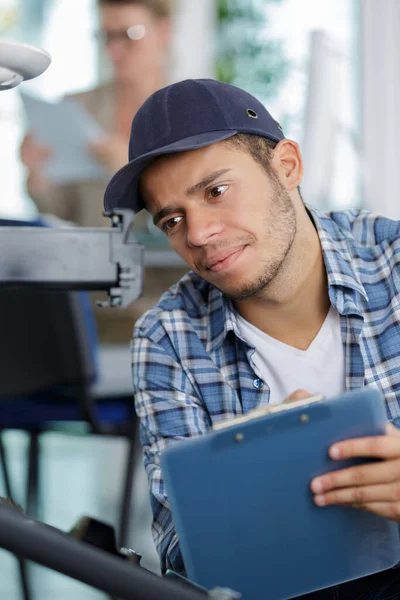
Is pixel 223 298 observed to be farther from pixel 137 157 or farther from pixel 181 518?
pixel 181 518

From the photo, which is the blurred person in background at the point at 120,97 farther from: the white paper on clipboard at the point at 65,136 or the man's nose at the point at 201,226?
the man's nose at the point at 201,226

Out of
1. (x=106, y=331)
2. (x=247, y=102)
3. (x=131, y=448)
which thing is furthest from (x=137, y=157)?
(x=106, y=331)

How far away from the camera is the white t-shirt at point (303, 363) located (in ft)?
3.69

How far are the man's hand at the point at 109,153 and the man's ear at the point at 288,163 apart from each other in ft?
6.28

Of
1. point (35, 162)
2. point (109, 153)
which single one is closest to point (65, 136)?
point (109, 153)

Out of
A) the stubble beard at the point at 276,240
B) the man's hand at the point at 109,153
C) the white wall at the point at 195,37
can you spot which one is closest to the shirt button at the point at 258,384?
the stubble beard at the point at 276,240

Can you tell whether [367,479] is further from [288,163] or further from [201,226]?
[288,163]

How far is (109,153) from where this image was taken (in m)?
3.14

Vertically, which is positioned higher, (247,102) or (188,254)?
(247,102)

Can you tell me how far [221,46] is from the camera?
374cm

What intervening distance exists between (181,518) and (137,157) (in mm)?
482

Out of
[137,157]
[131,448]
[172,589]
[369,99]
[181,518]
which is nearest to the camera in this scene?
[172,589]

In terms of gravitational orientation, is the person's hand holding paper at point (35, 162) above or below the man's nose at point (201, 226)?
below

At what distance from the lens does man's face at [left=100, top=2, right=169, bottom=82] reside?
3.35 meters
